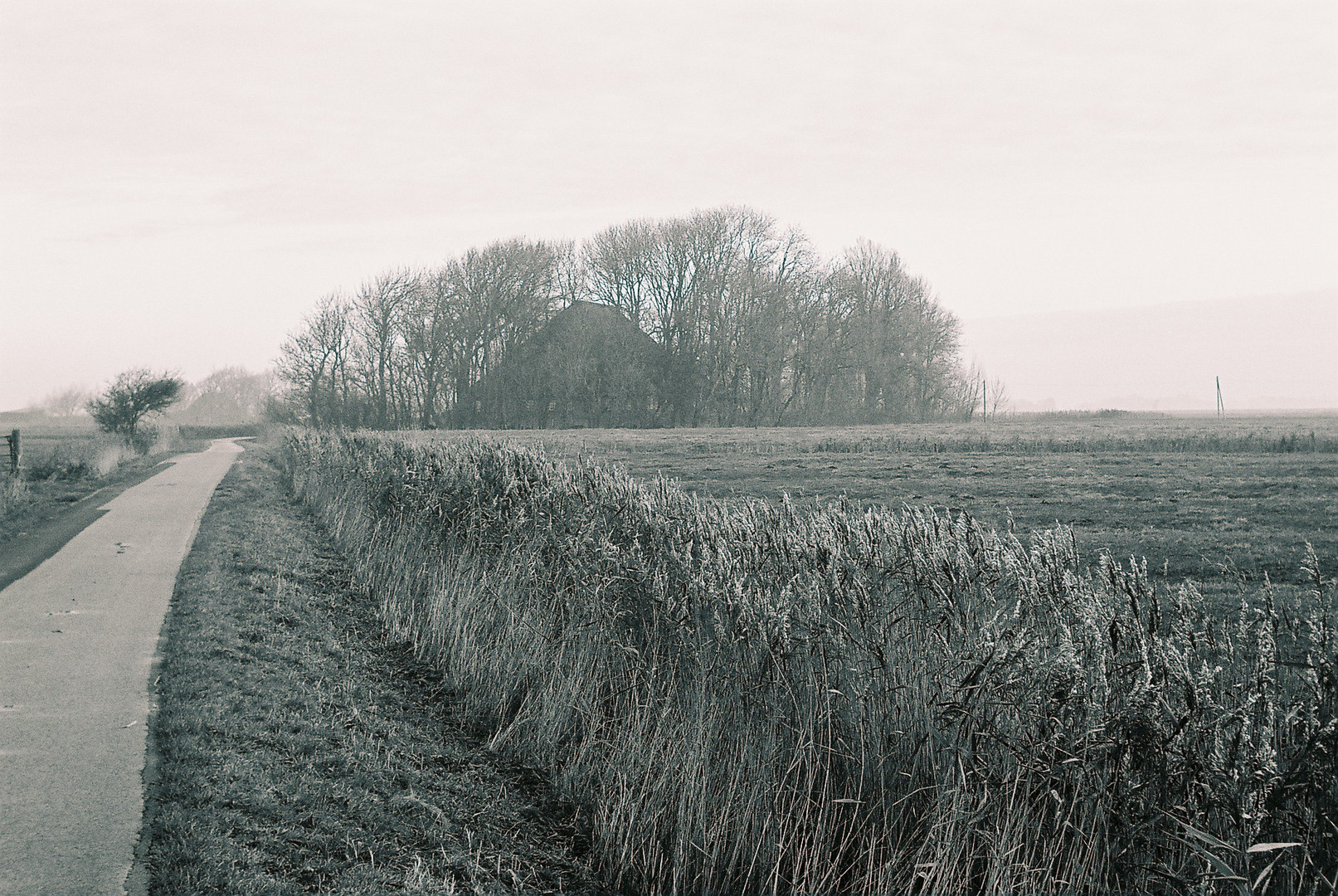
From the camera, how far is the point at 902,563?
15.1 feet

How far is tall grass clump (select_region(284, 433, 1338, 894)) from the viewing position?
309 cm

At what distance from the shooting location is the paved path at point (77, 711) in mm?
3861

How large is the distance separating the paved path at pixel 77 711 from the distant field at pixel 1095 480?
16.0 ft

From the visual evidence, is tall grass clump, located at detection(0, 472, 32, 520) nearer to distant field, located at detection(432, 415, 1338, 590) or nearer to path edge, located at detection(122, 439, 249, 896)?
path edge, located at detection(122, 439, 249, 896)

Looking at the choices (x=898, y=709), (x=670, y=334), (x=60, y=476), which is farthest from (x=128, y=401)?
(x=898, y=709)

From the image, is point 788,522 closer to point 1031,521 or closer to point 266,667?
point 266,667

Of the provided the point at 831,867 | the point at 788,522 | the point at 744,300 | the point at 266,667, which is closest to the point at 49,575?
the point at 266,667

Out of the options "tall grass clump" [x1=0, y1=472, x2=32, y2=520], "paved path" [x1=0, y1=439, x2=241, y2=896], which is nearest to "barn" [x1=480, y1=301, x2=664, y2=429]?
"tall grass clump" [x1=0, y1=472, x2=32, y2=520]

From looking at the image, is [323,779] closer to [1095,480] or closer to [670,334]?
[1095,480]

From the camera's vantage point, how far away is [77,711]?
220 inches

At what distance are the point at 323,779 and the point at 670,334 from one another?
5447 centimetres

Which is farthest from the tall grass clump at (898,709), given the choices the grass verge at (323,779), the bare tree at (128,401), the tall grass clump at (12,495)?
the bare tree at (128,401)

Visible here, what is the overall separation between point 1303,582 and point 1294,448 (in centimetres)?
2017

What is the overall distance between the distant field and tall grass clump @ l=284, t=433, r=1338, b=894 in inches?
23.8
